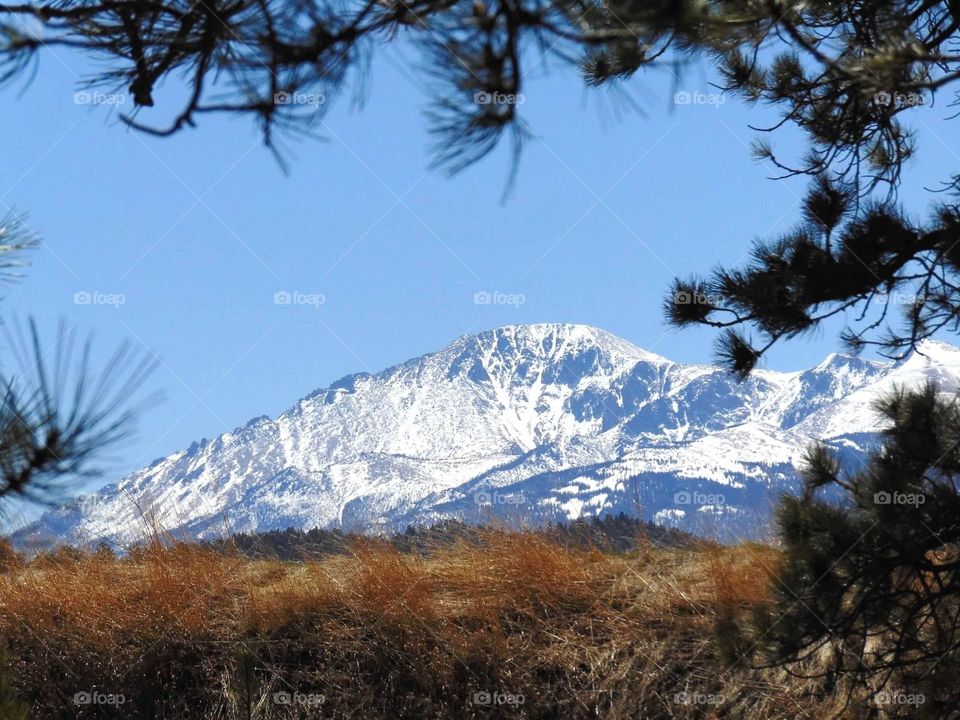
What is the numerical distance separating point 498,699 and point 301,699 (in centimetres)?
120

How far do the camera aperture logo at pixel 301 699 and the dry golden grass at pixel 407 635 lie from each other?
0.6 inches

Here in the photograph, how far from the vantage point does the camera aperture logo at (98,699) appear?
20.1 feet

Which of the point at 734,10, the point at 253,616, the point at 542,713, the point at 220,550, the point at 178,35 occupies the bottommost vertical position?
the point at 542,713

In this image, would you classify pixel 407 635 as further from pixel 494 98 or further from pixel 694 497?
pixel 694 497

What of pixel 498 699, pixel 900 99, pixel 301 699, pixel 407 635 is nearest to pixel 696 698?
pixel 498 699

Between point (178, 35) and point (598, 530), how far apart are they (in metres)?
4.91

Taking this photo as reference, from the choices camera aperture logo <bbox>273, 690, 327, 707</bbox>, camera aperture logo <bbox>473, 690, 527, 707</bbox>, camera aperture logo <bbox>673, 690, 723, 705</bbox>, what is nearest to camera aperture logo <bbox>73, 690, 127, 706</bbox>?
camera aperture logo <bbox>273, 690, 327, 707</bbox>

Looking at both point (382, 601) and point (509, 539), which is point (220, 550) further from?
point (509, 539)

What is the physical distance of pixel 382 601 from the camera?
629 cm

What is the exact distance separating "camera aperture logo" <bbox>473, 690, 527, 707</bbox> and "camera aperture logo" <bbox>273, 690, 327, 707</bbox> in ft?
3.13

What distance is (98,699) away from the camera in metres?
6.16

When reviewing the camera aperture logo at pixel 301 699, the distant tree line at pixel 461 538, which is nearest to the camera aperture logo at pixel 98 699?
the camera aperture logo at pixel 301 699

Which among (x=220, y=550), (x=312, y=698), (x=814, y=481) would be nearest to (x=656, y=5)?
(x=814, y=481)

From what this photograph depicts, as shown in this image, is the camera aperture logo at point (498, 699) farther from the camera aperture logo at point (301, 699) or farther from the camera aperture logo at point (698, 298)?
the camera aperture logo at point (698, 298)
